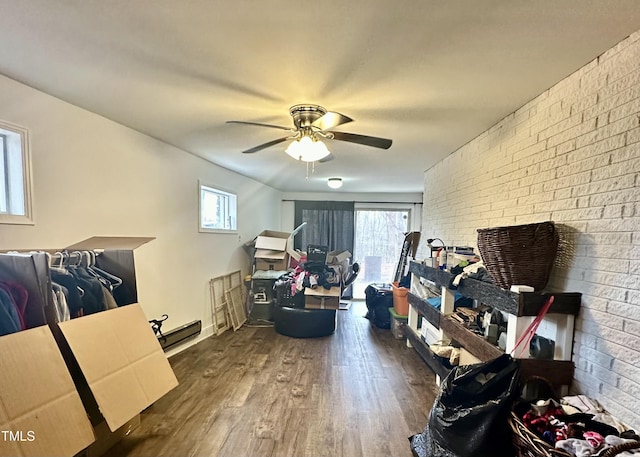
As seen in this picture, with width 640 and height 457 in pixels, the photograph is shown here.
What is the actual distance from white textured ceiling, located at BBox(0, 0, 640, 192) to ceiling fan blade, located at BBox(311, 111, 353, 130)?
12 cm

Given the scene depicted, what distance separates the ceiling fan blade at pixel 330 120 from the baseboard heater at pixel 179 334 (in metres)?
2.58

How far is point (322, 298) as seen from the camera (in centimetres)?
402

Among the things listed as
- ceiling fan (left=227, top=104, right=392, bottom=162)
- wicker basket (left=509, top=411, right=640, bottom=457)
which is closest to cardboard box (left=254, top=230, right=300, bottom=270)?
ceiling fan (left=227, top=104, right=392, bottom=162)

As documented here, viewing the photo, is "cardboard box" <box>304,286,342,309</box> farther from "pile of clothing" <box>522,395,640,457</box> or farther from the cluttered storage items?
"pile of clothing" <box>522,395,640,457</box>

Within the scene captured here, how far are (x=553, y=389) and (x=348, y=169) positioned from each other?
3.27 meters

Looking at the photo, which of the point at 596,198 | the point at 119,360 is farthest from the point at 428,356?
the point at 119,360

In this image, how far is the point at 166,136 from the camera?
2922 mm

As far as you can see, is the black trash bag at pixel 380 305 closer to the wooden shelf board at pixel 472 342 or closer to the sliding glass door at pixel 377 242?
the sliding glass door at pixel 377 242

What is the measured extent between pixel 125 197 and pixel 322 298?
2.55 metres

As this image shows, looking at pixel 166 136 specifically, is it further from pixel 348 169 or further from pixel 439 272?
pixel 439 272

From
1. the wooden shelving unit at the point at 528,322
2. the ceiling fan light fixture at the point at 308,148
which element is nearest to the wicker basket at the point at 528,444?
the wooden shelving unit at the point at 528,322

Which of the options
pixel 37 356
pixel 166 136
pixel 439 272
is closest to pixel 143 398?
pixel 37 356

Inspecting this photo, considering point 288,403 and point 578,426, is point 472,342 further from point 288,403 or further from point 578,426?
point 288,403

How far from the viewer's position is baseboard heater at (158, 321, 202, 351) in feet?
10.1
